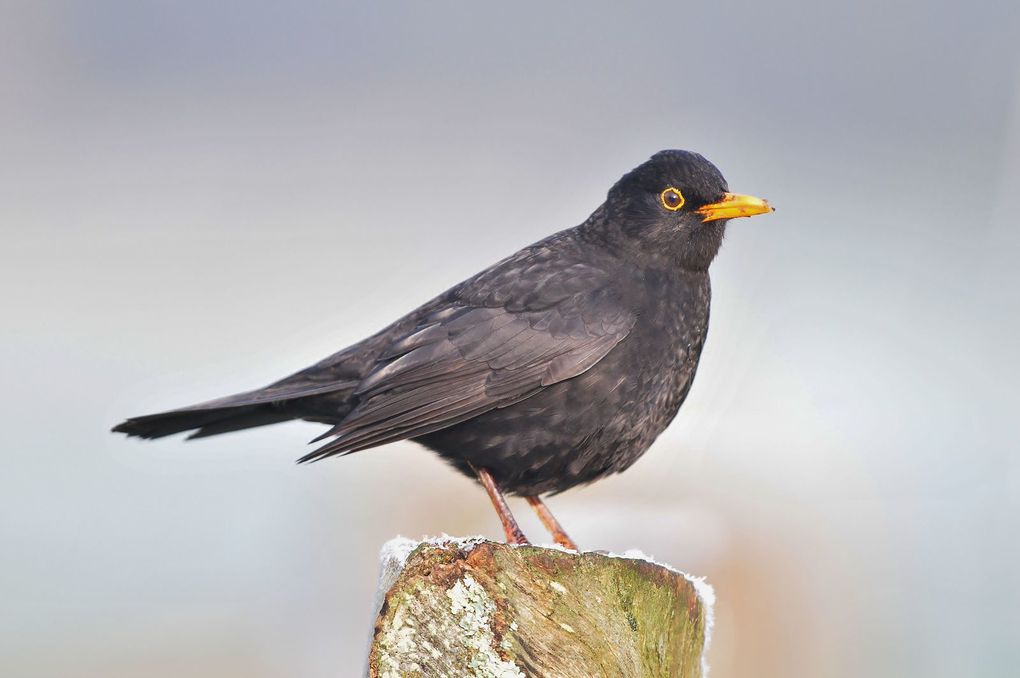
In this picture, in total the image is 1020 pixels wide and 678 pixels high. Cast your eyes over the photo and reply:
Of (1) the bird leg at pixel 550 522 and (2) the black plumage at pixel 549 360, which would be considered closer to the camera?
(2) the black plumage at pixel 549 360

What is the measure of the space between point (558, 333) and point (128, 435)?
1956 mm

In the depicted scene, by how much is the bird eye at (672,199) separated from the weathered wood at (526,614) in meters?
2.55

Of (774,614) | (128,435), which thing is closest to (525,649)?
(128,435)

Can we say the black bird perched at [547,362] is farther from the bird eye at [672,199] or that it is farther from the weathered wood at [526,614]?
the weathered wood at [526,614]

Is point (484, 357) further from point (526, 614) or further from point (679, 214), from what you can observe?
point (526, 614)

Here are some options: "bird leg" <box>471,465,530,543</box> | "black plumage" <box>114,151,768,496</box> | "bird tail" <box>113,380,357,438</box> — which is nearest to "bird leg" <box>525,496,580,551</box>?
"black plumage" <box>114,151,768,496</box>

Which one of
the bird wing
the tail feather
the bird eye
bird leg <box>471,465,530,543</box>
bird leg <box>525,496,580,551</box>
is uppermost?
the bird eye

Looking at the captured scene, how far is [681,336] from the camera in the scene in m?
4.95

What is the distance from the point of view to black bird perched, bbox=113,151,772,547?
4723 mm

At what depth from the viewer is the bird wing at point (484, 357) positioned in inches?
185

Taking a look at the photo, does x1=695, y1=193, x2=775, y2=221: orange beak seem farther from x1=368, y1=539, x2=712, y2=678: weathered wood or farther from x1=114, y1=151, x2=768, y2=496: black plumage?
x1=368, y1=539, x2=712, y2=678: weathered wood

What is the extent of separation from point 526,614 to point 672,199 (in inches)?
116

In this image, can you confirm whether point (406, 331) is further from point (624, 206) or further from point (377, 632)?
point (377, 632)

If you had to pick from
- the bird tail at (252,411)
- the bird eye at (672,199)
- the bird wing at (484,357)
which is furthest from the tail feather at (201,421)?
the bird eye at (672,199)
